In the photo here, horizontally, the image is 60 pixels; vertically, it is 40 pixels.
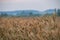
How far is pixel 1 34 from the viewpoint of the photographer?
2.35 metres

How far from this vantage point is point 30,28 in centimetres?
220

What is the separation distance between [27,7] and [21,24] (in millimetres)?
296

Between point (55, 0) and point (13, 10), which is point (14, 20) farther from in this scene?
point (55, 0)

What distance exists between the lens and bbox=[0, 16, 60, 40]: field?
2107 millimetres

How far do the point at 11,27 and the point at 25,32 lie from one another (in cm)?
27

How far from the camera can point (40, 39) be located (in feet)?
6.90

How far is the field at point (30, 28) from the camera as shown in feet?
6.91

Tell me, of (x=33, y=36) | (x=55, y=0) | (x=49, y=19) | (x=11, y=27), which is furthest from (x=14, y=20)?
(x=55, y=0)

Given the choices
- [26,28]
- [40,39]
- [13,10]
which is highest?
[13,10]

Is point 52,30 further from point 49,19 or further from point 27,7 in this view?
point 27,7

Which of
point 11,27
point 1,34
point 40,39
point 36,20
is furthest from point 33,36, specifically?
point 1,34

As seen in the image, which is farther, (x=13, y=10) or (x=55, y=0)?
(x=13, y=10)

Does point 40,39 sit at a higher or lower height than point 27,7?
lower

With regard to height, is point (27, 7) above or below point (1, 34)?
above
